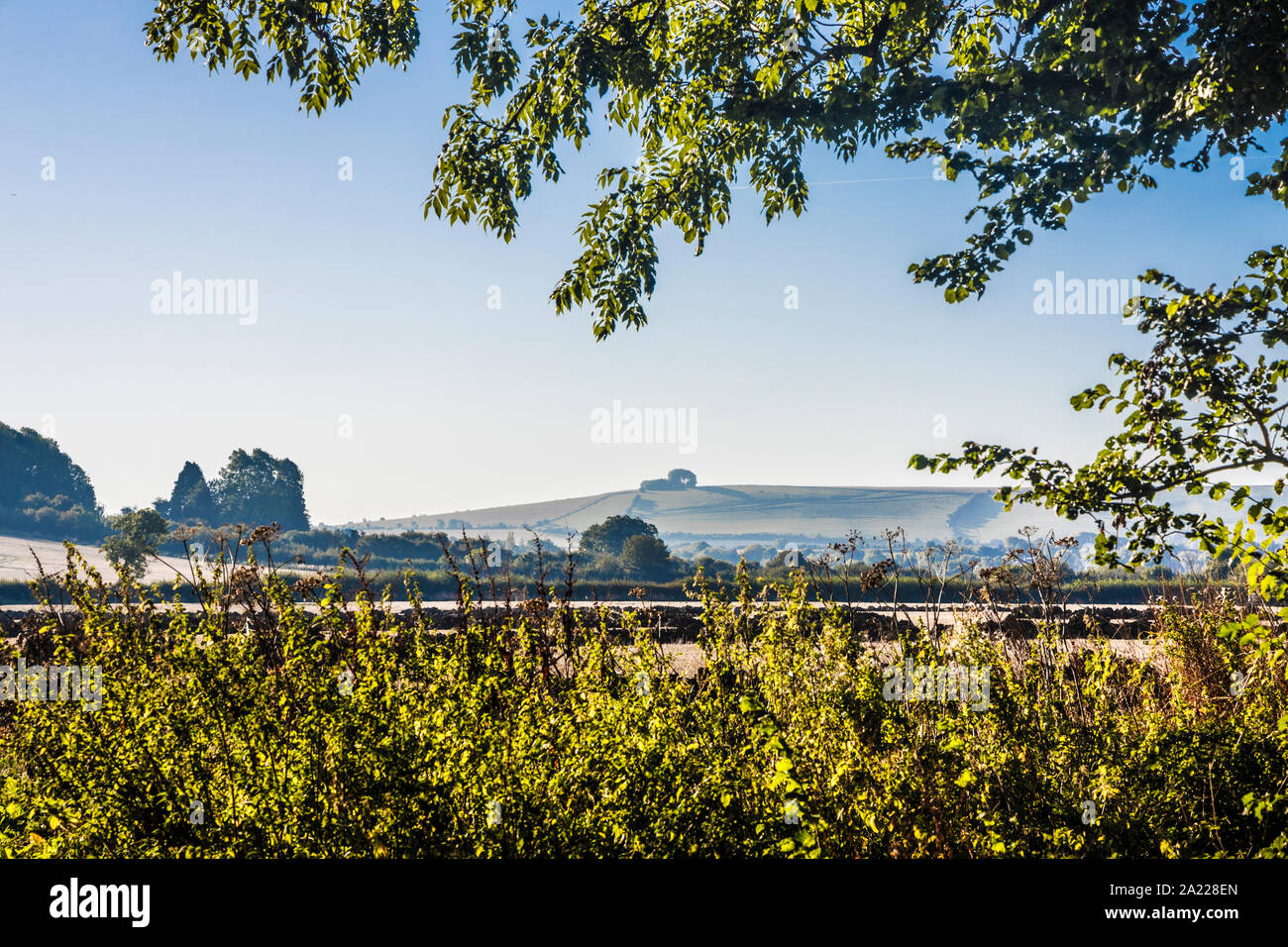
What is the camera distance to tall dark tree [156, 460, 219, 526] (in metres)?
67.4

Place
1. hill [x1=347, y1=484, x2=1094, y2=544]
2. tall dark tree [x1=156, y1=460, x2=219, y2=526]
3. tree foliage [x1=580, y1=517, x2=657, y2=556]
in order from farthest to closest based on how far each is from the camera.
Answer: hill [x1=347, y1=484, x2=1094, y2=544]
tall dark tree [x1=156, y1=460, x2=219, y2=526]
tree foliage [x1=580, y1=517, x2=657, y2=556]

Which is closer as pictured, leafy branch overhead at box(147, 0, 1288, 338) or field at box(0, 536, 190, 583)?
leafy branch overhead at box(147, 0, 1288, 338)

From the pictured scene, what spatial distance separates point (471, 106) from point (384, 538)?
37.9m

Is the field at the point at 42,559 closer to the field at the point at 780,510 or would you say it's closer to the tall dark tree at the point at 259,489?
the tall dark tree at the point at 259,489

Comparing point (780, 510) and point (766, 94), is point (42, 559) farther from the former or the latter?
point (780, 510)

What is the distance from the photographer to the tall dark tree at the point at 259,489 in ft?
224

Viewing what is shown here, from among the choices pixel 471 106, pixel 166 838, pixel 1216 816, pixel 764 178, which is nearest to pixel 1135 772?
pixel 1216 816

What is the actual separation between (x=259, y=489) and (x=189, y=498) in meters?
6.04

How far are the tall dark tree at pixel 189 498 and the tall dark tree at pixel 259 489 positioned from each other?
1.24 m

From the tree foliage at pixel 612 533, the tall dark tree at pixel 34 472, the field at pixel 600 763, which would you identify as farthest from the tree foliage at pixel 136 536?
the tall dark tree at pixel 34 472

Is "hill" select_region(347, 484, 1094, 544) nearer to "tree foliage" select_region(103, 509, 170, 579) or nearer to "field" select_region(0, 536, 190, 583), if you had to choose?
"field" select_region(0, 536, 190, 583)

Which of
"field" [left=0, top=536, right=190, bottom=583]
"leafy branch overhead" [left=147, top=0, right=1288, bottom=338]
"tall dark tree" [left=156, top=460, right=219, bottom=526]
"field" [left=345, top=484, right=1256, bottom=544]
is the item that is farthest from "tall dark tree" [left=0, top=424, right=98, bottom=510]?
"leafy branch overhead" [left=147, top=0, right=1288, bottom=338]

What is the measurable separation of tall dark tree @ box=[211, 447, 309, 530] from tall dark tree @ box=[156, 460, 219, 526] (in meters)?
1.24
